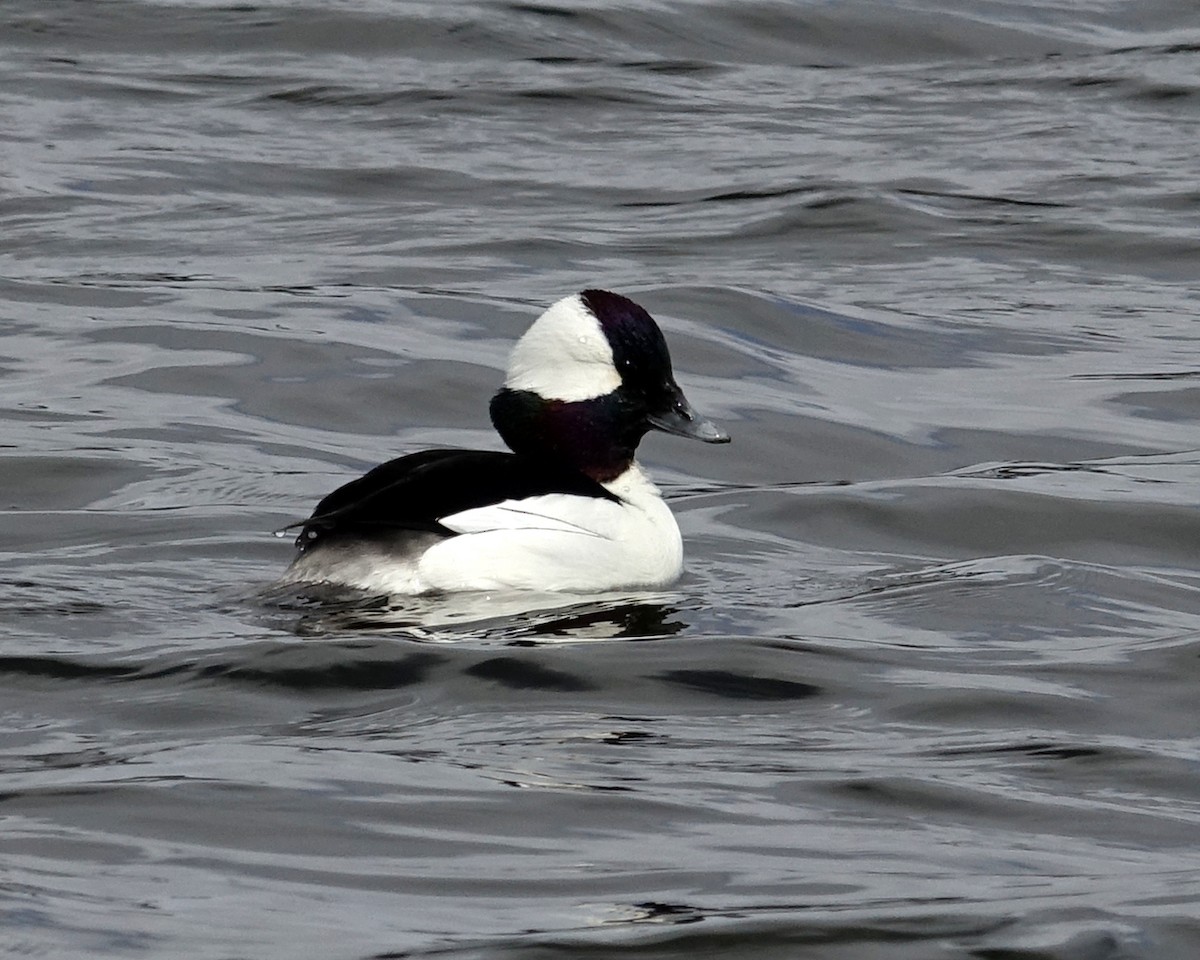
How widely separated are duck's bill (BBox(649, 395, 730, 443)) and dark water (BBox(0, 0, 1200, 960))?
471 millimetres

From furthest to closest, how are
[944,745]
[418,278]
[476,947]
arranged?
[418,278], [944,745], [476,947]

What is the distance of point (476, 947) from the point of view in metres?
4.20

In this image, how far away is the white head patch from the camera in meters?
7.38

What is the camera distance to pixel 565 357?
7383 mm

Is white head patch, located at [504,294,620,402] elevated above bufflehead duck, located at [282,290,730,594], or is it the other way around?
white head patch, located at [504,294,620,402]

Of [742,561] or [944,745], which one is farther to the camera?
[742,561]

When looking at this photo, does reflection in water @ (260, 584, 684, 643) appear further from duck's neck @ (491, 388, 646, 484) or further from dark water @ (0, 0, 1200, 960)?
duck's neck @ (491, 388, 646, 484)

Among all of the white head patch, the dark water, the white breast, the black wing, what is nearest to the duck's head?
the white head patch

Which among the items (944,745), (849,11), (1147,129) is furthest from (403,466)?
(849,11)

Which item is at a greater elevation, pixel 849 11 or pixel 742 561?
pixel 849 11

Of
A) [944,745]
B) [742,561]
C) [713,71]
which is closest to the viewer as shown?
[944,745]

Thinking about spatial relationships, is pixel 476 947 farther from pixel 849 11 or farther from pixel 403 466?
pixel 849 11

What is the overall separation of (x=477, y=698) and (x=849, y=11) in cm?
1369

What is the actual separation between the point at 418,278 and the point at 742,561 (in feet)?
15.3
